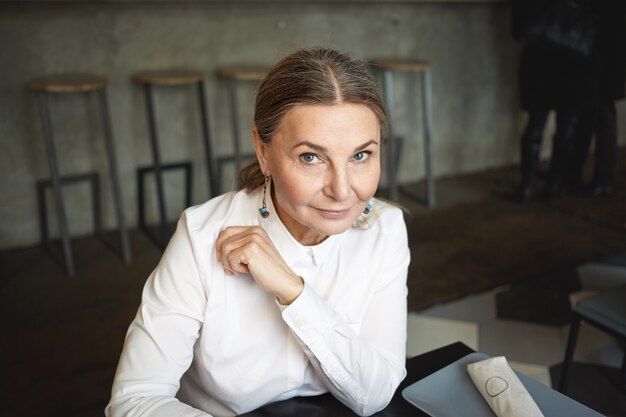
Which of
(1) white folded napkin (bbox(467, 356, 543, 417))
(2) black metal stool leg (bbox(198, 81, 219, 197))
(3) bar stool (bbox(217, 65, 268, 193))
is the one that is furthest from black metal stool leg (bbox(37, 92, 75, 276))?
(1) white folded napkin (bbox(467, 356, 543, 417))

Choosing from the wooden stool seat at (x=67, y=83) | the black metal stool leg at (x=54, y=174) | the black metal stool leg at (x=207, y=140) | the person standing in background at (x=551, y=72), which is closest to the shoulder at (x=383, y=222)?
the wooden stool seat at (x=67, y=83)

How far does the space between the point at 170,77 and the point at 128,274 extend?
3.26ft

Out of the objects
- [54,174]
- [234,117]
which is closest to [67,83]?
[54,174]

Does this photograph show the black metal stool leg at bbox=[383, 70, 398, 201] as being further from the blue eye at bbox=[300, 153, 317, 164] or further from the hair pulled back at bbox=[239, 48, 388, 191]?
the blue eye at bbox=[300, 153, 317, 164]

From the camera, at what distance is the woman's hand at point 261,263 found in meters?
1.08

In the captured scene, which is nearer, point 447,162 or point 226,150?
point 226,150

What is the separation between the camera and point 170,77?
316cm

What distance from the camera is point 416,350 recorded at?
2555 millimetres

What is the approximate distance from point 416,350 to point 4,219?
223 centimetres

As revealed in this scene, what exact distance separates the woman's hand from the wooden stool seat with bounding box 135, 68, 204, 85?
2172mm

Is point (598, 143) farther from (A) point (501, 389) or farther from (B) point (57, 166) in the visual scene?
(A) point (501, 389)

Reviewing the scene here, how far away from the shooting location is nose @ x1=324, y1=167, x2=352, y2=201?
41.5 inches

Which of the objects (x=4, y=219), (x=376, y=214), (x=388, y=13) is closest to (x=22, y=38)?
(x=4, y=219)

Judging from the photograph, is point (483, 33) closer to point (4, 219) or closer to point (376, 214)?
point (4, 219)
